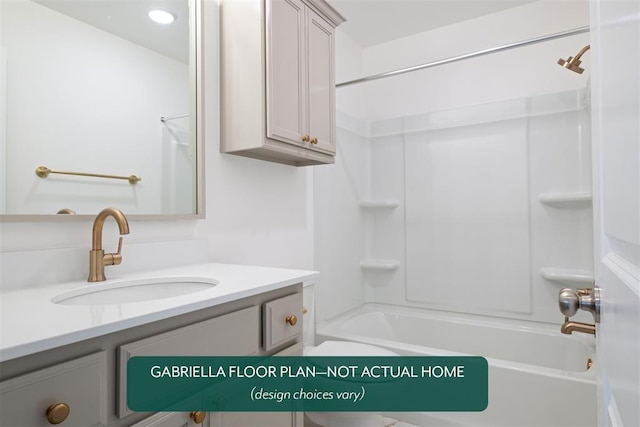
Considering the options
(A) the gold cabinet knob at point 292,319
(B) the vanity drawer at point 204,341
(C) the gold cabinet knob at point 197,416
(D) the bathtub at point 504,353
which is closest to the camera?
(B) the vanity drawer at point 204,341

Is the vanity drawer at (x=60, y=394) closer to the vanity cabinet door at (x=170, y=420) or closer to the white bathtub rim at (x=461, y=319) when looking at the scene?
the vanity cabinet door at (x=170, y=420)

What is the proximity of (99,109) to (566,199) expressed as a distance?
236 cm

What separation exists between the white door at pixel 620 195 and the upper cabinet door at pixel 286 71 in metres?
1.04

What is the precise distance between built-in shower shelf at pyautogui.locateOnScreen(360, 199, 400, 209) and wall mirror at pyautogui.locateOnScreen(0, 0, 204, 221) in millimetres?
1623

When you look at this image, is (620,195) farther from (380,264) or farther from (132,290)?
(380,264)

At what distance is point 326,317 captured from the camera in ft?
7.71

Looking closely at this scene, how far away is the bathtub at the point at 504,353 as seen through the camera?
1.52 metres

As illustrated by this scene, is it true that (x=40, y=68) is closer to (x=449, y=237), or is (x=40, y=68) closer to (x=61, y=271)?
(x=61, y=271)

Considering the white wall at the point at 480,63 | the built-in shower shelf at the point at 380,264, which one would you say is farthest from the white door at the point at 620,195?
the built-in shower shelf at the point at 380,264

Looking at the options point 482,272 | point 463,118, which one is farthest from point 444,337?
point 463,118

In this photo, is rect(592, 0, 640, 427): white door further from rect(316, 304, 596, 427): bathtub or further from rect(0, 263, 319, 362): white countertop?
rect(316, 304, 596, 427): bathtub

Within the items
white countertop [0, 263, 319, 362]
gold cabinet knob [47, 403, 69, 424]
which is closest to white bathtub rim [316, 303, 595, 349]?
white countertop [0, 263, 319, 362]

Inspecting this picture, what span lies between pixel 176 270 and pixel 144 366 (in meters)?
0.56

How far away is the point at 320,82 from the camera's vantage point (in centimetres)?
168
